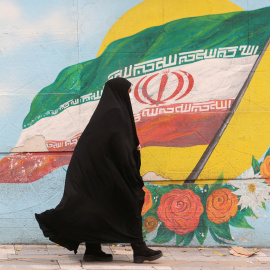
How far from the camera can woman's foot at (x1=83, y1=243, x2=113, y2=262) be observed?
7660 millimetres

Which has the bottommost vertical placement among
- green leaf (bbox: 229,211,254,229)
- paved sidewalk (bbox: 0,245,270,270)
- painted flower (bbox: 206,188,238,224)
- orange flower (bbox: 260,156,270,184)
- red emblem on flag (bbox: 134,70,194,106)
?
paved sidewalk (bbox: 0,245,270,270)

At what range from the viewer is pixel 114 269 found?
7191 mm

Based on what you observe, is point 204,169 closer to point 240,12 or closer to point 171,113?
point 171,113

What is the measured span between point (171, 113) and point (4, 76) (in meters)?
1.96

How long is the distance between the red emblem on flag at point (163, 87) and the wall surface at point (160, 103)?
0.04 ft

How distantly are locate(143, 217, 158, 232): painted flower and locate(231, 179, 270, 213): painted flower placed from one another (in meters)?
0.99

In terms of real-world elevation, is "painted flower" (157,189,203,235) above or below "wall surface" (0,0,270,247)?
below

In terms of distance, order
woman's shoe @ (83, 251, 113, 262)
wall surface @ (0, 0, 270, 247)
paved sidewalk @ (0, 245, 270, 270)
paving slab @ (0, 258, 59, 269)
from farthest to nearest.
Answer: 1. wall surface @ (0, 0, 270, 247)
2. woman's shoe @ (83, 251, 113, 262)
3. paved sidewalk @ (0, 245, 270, 270)
4. paving slab @ (0, 258, 59, 269)

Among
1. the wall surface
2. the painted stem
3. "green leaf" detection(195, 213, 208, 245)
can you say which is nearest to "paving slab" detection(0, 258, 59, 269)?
the wall surface

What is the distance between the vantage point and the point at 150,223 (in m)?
8.58

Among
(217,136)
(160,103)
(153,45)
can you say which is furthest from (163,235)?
(153,45)

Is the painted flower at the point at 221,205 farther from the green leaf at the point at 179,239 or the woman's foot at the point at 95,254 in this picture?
the woman's foot at the point at 95,254

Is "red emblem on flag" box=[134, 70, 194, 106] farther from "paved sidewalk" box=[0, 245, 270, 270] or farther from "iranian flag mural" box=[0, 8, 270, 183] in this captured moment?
"paved sidewalk" box=[0, 245, 270, 270]

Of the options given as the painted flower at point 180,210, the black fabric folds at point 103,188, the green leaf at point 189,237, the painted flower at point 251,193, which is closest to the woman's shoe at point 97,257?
the black fabric folds at point 103,188
